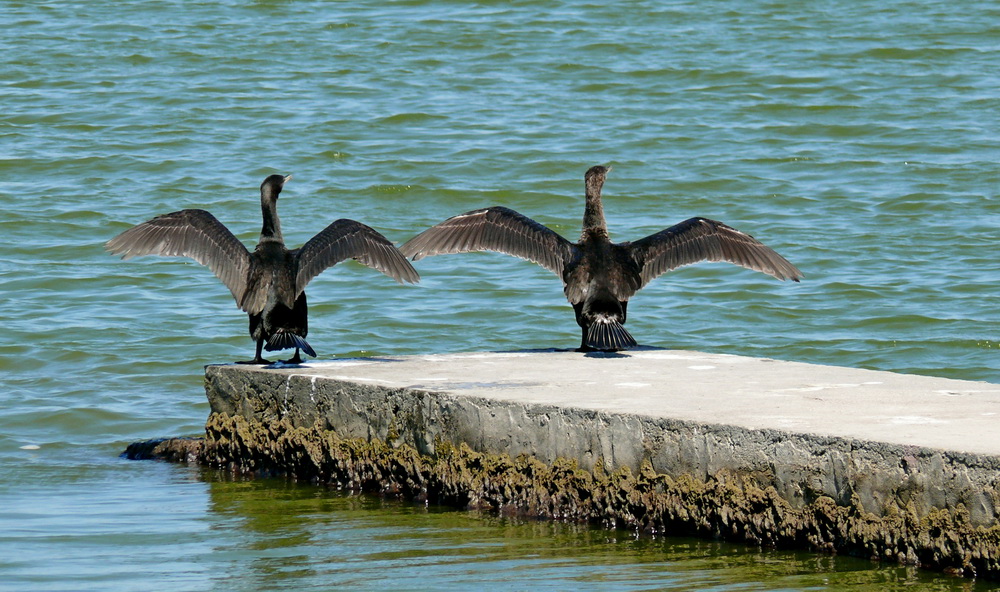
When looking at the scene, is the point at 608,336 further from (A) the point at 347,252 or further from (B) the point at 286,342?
(B) the point at 286,342

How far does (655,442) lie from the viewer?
6.67 metres

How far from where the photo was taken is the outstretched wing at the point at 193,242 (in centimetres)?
879

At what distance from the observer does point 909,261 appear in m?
15.4

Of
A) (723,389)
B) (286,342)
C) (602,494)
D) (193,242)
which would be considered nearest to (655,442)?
(602,494)

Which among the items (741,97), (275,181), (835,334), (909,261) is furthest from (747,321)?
(741,97)

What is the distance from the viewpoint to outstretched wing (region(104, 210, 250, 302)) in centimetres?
879

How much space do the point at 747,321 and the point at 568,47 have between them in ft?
39.6

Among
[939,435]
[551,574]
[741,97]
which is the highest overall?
[741,97]

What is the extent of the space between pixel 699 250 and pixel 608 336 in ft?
4.02

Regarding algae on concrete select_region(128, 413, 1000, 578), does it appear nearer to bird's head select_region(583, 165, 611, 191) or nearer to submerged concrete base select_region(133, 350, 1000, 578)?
submerged concrete base select_region(133, 350, 1000, 578)

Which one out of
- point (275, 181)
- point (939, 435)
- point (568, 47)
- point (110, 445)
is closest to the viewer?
point (939, 435)

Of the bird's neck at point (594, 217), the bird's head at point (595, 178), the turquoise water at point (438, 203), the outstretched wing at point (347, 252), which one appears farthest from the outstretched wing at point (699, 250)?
the turquoise water at point (438, 203)

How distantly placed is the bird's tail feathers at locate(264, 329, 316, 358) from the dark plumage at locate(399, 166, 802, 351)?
1.56 meters

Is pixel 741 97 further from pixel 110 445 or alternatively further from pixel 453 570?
pixel 453 570
